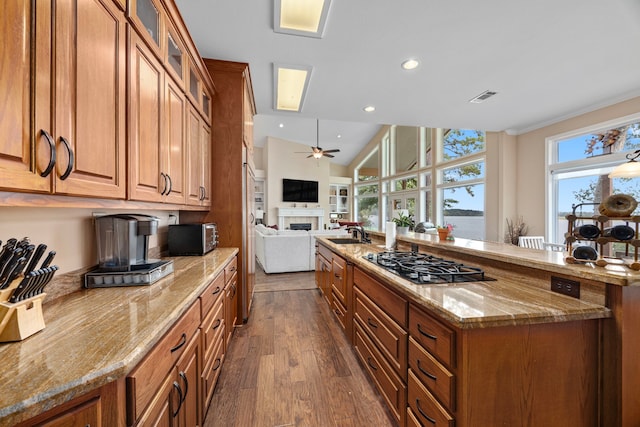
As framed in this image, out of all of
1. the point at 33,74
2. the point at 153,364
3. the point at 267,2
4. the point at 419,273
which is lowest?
the point at 153,364

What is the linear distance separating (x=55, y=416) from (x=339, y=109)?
161 inches

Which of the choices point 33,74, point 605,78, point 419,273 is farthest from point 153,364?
point 605,78

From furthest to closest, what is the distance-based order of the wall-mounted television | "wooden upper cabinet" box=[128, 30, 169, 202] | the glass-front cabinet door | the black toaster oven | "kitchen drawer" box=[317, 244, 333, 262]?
the wall-mounted television → "kitchen drawer" box=[317, 244, 333, 262] → the black toaster oven → the glass-front cabinet door → "wooden upper cabinet" box=[128, 30, 169, 202]

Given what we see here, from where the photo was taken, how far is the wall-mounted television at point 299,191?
9953 mm

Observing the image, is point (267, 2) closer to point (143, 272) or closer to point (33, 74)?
point (33, 74)

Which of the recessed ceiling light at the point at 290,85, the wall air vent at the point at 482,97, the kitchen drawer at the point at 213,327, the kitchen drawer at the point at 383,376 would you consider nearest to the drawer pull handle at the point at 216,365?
the kitchen drawer at the point at 213,327

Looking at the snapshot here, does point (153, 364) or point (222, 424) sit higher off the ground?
point (153, 364)

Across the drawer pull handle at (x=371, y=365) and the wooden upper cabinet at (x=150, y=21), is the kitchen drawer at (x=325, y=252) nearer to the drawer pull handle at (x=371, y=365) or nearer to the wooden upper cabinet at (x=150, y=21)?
the drawer pull handle at (x=371, y=365)

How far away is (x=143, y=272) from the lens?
1468 mm

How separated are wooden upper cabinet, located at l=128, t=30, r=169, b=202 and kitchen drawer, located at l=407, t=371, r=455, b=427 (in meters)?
1.68

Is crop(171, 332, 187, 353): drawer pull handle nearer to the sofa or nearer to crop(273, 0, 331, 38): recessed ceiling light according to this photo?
crop(273, 0, 331, 38): recessed ceiling light

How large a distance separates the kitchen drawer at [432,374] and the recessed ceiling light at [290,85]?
2.76 meters

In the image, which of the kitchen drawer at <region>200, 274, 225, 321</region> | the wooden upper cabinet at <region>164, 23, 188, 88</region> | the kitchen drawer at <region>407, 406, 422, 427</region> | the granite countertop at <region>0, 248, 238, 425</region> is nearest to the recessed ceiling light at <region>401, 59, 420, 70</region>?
the wooden upper cabinet at <region>164, 23, 188, 88</region>

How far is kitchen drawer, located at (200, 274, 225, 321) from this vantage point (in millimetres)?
1530
